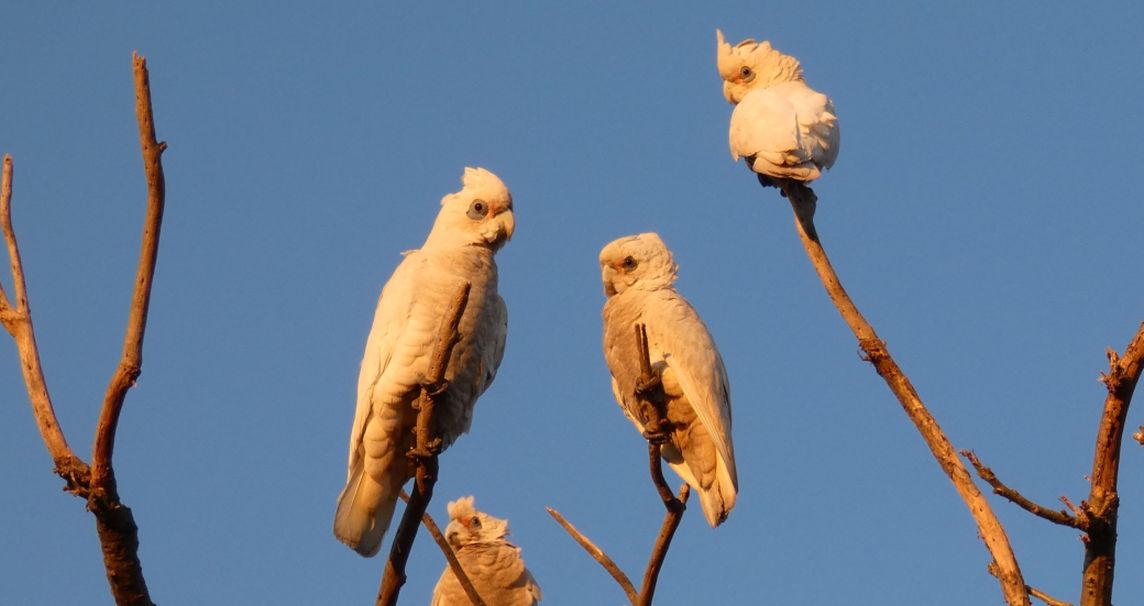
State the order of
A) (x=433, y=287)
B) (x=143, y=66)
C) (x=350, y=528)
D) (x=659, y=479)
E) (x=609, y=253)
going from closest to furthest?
(x=143, y=66) → (x=659, y=479) → (x=350, y=528) → (x=433, y=287) → (x=609, y=253)

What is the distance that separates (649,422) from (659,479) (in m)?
1.10

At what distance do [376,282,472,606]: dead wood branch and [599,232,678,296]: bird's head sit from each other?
2.13 meters

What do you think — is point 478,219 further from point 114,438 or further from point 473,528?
point 114,438

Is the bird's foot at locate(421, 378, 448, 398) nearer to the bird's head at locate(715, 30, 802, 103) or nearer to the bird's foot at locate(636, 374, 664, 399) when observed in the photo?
the bird's foot at locate(636, 374, 664, 399)

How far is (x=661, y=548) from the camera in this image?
486 centimetres

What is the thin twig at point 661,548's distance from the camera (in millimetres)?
4836

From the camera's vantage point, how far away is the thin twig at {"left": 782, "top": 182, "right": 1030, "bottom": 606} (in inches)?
174

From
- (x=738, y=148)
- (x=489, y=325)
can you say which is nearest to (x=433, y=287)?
(x=489, y=325)

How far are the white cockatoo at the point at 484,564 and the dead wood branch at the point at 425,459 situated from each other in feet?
10.0

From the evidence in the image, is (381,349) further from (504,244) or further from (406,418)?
(504,244)

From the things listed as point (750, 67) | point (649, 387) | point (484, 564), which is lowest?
point (649, 387)

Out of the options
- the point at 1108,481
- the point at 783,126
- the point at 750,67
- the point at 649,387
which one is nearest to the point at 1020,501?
the point at 1108,481

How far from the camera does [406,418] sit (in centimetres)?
558

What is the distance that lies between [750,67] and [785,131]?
1.79 meters
